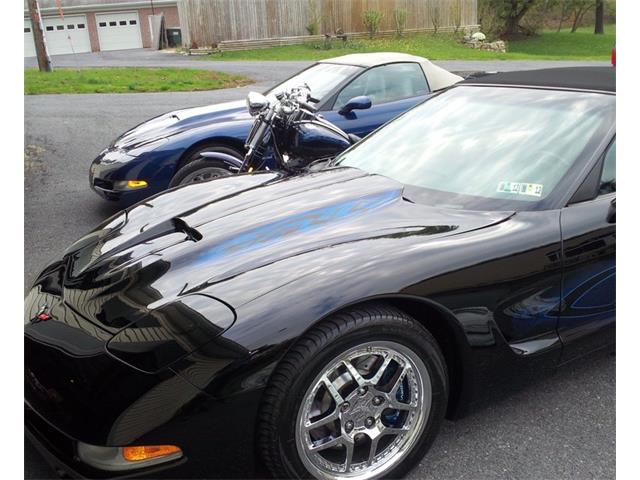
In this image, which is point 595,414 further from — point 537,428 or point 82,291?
point 82,291

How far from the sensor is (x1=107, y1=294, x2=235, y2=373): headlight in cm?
187

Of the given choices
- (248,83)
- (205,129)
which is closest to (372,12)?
(248,83)

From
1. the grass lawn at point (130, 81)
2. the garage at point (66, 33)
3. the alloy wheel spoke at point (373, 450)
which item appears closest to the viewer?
the alloy wheel spoke at point (373, 450)

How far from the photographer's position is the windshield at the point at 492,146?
8.71ft

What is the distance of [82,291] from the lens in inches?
92.0

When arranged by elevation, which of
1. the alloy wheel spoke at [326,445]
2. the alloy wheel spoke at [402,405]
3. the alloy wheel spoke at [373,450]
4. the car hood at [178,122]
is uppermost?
the car hood at [178,122]

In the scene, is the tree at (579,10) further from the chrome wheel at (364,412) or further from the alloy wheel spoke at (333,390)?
the alloy wheel spoke at (333,390)

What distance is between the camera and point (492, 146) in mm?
2877

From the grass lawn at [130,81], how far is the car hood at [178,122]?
8.62m

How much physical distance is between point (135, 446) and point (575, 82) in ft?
8.80

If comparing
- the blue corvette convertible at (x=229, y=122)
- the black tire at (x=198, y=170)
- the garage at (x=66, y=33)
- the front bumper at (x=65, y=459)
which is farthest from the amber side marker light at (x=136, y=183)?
the garage at (x=66, y=33)

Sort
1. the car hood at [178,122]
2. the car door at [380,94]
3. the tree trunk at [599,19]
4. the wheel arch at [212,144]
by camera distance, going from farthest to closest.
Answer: the tree trunk at [599,19] < the car door at [380,94] < the car hood at [178,122] < the wheel arch at [212,144]

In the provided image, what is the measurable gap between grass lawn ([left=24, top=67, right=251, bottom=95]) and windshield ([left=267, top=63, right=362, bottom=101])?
8.15 meters

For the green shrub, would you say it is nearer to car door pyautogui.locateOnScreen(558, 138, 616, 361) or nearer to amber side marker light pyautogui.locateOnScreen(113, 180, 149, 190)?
amber side marker light pyautogui.locateOnScreen(113, 180, 149, 190)
